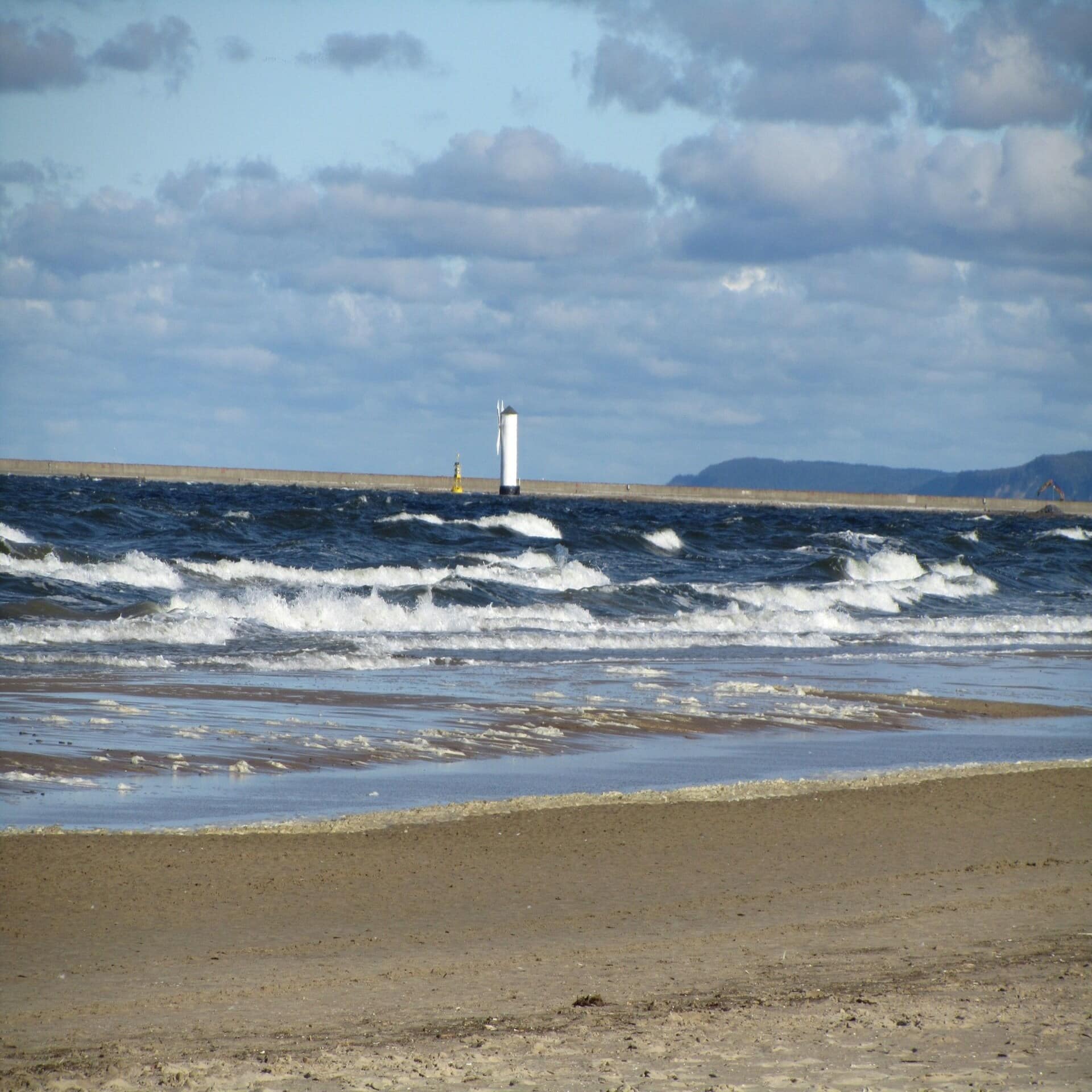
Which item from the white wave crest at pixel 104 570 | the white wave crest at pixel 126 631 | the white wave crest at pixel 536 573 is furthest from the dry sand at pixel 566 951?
the white wave crest at pixel 536 573

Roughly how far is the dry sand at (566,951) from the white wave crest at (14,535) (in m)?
20.9

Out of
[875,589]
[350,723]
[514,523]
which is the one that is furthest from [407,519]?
[350,723]

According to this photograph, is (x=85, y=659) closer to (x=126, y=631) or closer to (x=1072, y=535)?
(x=126, y=631)

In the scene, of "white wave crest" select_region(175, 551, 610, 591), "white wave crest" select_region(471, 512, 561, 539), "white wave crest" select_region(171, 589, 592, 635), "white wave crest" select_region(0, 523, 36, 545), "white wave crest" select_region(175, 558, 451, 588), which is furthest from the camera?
"white wave crest" select_region(471, 512, 561, 539)

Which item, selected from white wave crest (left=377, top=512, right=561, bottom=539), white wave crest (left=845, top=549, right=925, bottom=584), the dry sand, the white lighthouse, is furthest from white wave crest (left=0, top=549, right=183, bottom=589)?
the white lighthouse

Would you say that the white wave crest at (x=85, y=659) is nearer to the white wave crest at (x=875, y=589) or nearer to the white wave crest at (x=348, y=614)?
the white wave crest at (x=348, y=614)

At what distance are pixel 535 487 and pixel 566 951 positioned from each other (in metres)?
106

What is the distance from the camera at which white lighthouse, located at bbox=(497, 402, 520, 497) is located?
87.3 m

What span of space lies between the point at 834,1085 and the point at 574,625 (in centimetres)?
1837

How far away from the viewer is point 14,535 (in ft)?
88.2

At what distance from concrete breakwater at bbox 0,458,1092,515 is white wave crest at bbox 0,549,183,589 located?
77975 millimetres

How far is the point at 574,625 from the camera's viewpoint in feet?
71.8

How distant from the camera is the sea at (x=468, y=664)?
906cm

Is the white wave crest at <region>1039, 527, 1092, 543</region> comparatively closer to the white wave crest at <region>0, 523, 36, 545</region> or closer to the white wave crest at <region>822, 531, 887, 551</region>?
the white wave crest at <region>822, 531, 887, 551</region>
